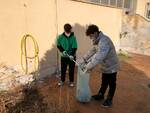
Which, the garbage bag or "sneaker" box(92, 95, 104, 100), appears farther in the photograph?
"sneaker" box(92, 95, 104, 100)

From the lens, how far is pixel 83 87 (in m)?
5.94

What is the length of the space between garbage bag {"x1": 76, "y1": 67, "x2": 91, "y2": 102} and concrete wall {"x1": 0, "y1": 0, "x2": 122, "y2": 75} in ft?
6.48

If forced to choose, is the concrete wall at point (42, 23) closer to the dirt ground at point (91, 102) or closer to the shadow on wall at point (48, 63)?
the shadow on wall at point (48, 63)

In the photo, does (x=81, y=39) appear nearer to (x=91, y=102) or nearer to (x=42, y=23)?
(x=42, y=23)

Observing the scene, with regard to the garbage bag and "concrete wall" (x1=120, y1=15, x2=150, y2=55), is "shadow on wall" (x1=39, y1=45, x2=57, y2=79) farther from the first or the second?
"concrete wall" (x1=120, y1=15, x2=150, y2=55)

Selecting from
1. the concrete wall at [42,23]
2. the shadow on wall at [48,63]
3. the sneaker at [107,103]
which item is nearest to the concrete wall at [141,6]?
the concrete wall at [42,23]

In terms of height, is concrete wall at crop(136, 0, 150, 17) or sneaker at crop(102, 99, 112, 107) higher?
concrete wall at crop(136, 0, 150, 17)

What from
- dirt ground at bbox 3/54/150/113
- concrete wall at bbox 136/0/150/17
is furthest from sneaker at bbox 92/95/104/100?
concrete wall at bbox 136/0/150/17

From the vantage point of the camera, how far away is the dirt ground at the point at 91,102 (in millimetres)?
4746

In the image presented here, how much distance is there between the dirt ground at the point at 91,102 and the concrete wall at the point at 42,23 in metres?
0.96

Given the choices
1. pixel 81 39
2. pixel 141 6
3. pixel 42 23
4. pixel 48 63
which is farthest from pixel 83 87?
pixel 141 6

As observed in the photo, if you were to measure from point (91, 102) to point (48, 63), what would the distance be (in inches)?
91.7

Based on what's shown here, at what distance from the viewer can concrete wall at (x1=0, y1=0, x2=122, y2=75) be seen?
6457mm

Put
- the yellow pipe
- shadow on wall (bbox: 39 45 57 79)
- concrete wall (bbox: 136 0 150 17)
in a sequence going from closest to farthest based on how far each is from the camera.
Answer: the yellow pipe, shadow on wall (bbox: 39 45 57 79), concrete wall (bbox: 136 0 150 17)
